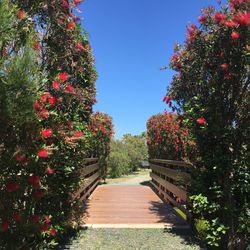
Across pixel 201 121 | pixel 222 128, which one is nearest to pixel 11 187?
pixel 201 121

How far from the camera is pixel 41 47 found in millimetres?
4637

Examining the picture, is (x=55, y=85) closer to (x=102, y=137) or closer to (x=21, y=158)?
(x=21, y=158)

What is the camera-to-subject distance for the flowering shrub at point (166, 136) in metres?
11.6

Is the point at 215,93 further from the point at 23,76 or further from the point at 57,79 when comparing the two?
the point at 23,76

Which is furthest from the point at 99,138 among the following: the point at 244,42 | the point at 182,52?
the point at 244,42

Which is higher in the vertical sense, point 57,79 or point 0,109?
point 57,79

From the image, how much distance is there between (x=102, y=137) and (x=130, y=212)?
7.64 metres

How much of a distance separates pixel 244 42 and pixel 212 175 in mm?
1746

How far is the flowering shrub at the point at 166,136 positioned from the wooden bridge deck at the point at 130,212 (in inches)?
56.9

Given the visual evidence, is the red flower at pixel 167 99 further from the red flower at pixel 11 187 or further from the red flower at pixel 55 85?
the red flower at pixel 11 187

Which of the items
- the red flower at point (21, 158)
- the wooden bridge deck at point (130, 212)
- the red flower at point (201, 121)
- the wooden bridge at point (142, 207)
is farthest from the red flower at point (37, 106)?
the wooden bridge deck at point (130, 212)

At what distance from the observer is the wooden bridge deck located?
7.24 metres

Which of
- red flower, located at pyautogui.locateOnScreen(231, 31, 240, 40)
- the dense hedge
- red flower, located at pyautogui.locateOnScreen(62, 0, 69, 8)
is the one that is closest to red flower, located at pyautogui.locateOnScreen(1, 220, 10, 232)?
the dense hedge

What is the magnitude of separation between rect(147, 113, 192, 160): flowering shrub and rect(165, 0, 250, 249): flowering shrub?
553cm
